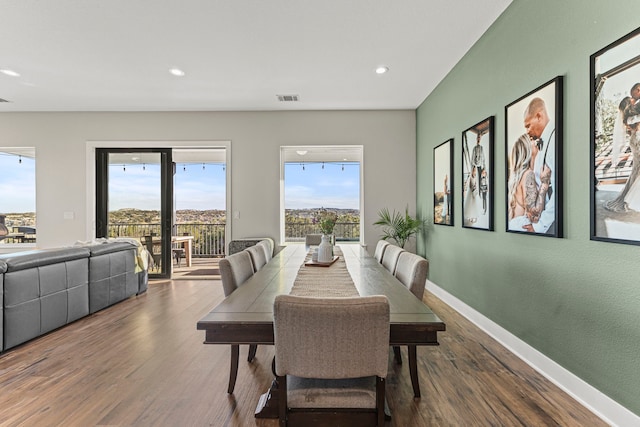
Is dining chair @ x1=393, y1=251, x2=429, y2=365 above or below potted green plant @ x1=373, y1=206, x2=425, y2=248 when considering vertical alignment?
below

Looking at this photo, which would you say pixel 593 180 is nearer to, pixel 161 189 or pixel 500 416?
pixel 500 416

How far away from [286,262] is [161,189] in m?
3.77

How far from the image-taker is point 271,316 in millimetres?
1431

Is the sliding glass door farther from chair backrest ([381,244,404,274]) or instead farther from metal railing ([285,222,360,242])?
chair backrest ([381,244,404,274])

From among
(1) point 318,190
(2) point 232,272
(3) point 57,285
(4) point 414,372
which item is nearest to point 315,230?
(1) point 318,190

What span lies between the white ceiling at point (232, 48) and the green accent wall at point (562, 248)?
514 millimetres

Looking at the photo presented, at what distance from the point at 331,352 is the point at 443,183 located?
11.4 feet

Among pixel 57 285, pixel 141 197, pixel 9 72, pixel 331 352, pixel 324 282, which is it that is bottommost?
pixel 57 285

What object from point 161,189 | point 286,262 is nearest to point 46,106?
point 161,189

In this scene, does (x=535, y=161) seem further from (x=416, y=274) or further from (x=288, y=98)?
(x=288, y=98)

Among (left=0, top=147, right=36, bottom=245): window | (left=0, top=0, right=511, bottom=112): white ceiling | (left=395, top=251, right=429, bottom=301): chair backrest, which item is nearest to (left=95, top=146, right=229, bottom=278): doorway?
(left=0, top=0, right=511, bottom=112): white ceiling

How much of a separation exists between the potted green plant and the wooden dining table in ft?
9.48

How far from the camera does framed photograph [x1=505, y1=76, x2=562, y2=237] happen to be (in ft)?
7.06

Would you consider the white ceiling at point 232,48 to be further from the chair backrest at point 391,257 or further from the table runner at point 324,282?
the table runner at point 324,282
